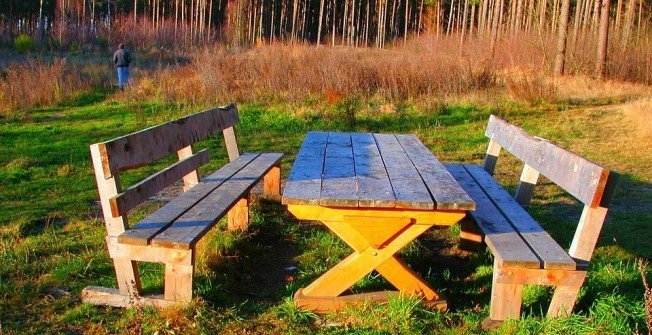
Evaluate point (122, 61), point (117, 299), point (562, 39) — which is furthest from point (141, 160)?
point (562, 39)

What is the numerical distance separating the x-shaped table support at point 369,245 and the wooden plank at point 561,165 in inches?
26.5

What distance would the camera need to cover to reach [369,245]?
332 centimetres

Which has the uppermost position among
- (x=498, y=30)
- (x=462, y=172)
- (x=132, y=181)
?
(x=498, y=30)

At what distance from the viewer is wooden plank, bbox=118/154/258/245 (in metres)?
3.18

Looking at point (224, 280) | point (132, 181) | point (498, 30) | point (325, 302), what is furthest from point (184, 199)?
point (498, 30)

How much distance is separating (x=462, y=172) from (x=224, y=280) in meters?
2.52

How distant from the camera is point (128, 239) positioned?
3.16 meters

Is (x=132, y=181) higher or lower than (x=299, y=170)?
lower

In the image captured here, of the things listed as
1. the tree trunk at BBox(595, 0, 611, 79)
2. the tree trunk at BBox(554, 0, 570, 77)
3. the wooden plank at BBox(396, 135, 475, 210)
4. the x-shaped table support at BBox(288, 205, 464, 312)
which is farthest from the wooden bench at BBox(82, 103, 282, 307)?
the tree trunk at BBox(595, 0, 611, 79)

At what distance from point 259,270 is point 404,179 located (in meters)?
1.30

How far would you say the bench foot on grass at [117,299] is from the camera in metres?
3.31

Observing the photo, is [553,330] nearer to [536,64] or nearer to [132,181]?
[132,181]

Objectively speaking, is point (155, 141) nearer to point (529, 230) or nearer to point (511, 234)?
point (511, 234)

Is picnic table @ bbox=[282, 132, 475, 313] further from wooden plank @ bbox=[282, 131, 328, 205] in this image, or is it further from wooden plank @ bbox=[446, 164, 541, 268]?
wooden plank @ bbox=[446, 164, 541, 268]
